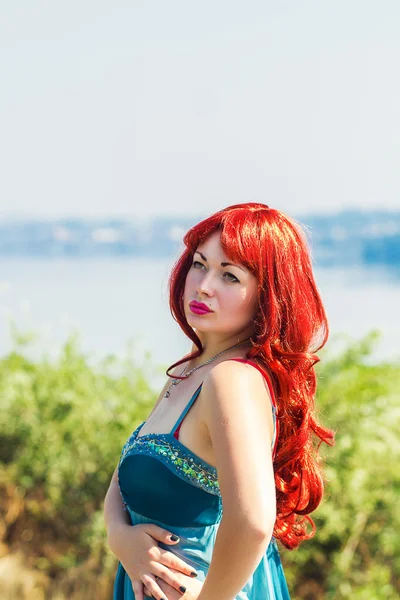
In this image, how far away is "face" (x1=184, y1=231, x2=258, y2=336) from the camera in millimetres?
1638

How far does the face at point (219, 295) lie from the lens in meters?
1.64

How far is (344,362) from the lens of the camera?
362cm

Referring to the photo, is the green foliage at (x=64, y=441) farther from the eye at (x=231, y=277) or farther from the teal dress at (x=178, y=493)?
the eye at (x=231, y=277)

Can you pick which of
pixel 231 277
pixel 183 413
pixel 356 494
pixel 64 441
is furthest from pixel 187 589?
pixel 64 441

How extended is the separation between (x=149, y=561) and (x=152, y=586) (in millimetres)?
47

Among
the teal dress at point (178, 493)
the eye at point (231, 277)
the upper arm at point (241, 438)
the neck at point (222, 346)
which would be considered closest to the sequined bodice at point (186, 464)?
the teal dress at point (178, 493)

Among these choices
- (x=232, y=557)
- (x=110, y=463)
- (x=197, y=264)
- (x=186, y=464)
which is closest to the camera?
(x=232, y=557)

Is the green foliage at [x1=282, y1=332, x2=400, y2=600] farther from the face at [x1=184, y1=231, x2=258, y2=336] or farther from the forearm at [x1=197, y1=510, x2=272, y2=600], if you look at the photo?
the forearm at [x1=197, y1=510, x2=272, y2=600]

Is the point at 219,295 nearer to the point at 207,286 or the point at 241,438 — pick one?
the point at 207,286

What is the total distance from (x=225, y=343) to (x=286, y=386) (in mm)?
157

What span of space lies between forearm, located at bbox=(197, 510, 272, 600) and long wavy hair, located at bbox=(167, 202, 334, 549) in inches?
11.8

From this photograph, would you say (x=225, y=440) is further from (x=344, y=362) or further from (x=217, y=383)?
(x=344, y=362)

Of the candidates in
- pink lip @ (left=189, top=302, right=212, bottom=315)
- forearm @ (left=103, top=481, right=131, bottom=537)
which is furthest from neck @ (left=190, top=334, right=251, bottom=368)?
forearm @ (left=103, top=481, right=131, bottom=537)

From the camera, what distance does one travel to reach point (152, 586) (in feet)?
5.37
